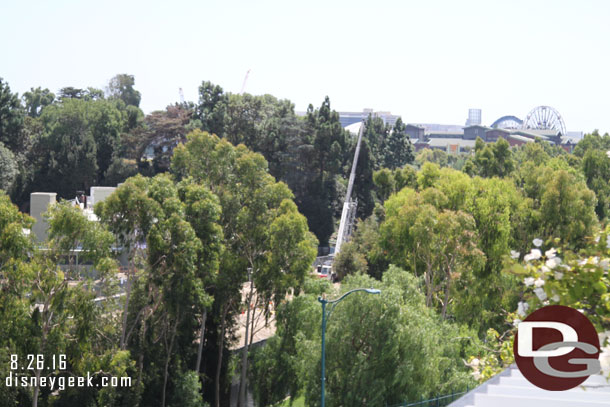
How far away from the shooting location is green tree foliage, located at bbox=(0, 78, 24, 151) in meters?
66.3

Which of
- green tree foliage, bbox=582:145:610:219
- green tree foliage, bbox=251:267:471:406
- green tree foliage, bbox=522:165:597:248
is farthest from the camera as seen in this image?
green tree foliage, bbox=582:145:610:219

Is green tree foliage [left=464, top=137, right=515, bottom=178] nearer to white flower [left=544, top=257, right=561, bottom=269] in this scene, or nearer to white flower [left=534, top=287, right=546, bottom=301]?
white flower [left=534, top=287, right=546, bottom=301]

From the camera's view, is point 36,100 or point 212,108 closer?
point 212,108

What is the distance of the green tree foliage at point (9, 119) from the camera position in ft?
218

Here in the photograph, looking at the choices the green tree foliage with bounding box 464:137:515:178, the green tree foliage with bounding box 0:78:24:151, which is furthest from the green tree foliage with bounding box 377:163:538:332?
the green tree foliage with bounding box 0:78:24:151

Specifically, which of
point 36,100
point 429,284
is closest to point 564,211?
point 429,284

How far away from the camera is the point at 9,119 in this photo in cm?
6750

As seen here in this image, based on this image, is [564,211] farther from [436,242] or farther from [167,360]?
[167,360]

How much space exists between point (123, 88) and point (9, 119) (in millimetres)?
64403

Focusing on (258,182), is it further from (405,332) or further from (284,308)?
(405,332)

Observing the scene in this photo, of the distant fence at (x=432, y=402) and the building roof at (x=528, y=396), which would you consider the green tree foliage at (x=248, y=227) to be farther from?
the building roof at (x=528, y=396)

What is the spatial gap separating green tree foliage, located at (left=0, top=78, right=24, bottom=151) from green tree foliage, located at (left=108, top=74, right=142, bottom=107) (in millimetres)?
61747

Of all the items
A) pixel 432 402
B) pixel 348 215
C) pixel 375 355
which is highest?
pixel 348 215

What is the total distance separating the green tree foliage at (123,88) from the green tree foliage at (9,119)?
61.7m
